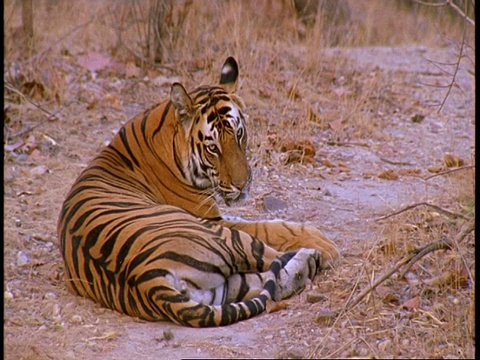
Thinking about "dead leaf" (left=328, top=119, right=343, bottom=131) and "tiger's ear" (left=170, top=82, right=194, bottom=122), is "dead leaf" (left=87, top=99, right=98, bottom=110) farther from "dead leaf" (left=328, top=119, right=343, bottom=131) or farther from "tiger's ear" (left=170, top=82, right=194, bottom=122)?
"tiger's ear" (left=170, top=82, right=194, bottom=122)

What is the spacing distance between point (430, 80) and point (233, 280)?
5410mm

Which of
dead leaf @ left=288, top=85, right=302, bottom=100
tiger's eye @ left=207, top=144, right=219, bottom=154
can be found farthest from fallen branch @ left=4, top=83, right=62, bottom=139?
tiger's eye @ left=207, top=144, right=219, bottom=154

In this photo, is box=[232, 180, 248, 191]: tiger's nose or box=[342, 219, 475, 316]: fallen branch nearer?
box=[342, 219, 475, 316]: fallen branch

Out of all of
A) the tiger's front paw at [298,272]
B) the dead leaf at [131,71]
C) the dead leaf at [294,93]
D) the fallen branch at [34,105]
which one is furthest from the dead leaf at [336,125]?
the tiger's front paw at [298,272]

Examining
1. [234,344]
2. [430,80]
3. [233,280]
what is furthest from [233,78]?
[430,80]

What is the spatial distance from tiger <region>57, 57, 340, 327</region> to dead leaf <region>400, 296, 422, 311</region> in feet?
1.89

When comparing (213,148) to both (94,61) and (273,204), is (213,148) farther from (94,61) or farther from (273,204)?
(94,61)

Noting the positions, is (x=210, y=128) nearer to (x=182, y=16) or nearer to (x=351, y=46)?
(x=182, y=16)

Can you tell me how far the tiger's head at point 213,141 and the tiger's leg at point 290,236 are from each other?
177mm

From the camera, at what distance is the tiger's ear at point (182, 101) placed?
192 inches

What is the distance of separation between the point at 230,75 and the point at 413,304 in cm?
192

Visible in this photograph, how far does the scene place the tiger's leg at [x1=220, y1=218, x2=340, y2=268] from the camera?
186 inches

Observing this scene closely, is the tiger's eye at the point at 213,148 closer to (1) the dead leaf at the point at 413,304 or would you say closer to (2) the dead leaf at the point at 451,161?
(1) the dead leaf at the point at 413,304

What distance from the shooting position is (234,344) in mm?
3783
